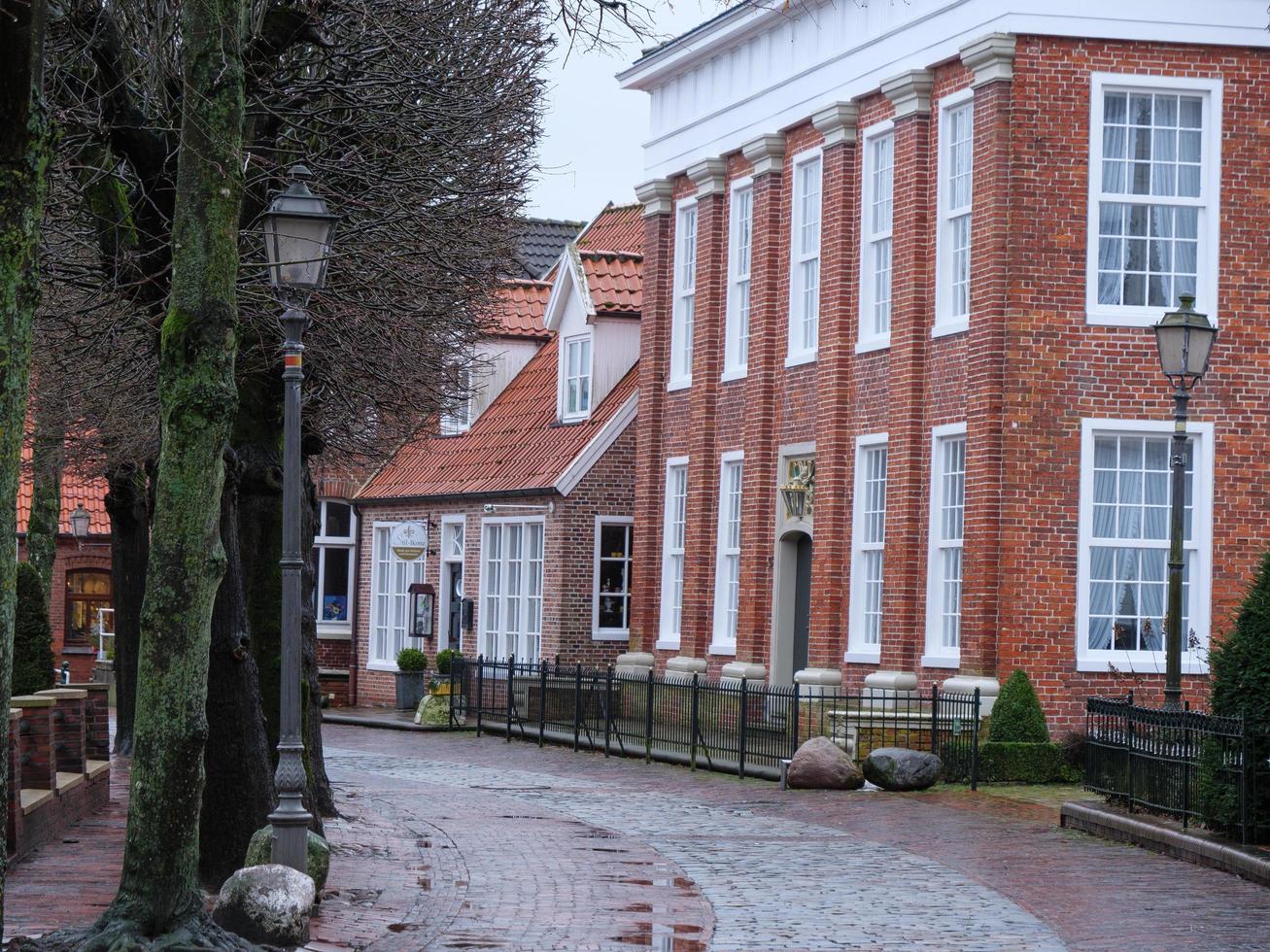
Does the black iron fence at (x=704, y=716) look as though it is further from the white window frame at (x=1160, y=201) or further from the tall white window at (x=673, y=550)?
the white window frame at (x=1160, y=201)

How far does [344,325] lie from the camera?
1764 centimetres

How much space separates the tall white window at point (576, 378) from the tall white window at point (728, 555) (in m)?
5.87

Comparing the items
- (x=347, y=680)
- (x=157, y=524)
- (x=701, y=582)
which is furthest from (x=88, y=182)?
(x=347, y=680)

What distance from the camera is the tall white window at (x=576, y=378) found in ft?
122

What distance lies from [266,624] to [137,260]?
10.8ft

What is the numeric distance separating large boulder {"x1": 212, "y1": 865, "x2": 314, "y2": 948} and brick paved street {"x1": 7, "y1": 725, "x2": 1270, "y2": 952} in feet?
1.10

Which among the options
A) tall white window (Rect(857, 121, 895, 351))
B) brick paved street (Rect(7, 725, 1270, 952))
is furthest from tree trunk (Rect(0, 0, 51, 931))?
tall white window (Rect(857, 121, 895, 351))

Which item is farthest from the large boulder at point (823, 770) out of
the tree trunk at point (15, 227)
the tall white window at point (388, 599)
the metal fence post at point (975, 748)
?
the tall white window at point (388, 599)

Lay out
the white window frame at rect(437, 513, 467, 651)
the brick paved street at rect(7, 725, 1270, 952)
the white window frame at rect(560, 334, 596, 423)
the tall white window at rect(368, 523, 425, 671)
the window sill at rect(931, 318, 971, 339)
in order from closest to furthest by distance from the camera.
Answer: the brick paved street at rect(7, 725, 1270, 952) < the window sill at rect(931, 318, 971, 339) < the white window frame at rect(560, 334, 596, 423) < the white window frame at rect(437, 513, 467, 651) < the tall white window at rect(368, 523, 425, 671)

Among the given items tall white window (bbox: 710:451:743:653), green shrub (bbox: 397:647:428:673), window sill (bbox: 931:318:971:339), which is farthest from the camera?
green shrub (bbox: 397:647:428:673)

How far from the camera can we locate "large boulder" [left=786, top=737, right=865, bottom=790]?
2283cm

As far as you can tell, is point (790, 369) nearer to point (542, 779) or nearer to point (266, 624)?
point (542, 779)

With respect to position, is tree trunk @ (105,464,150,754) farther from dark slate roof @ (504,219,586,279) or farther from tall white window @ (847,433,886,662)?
dark slate roof @ (504,219,586,279)

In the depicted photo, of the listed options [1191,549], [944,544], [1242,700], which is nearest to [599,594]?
[944,544]
